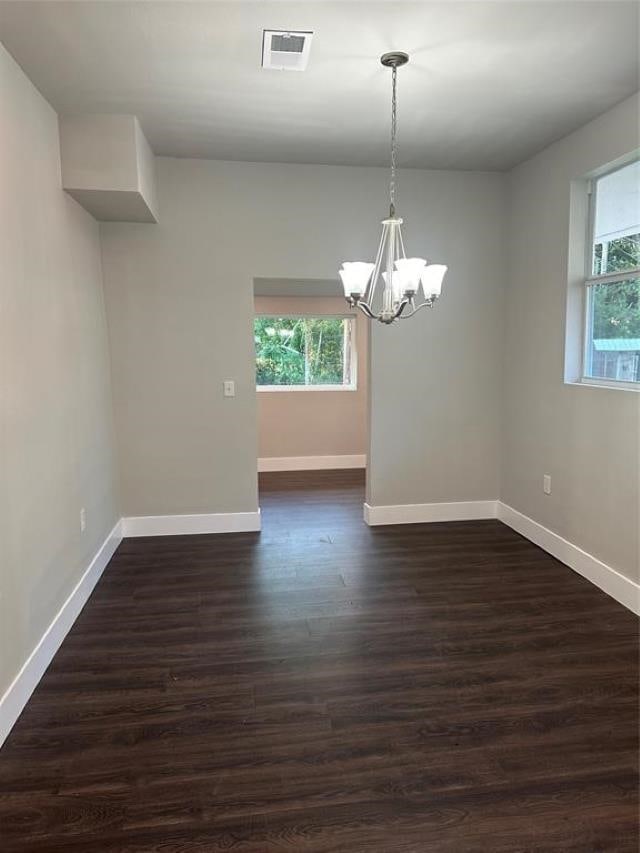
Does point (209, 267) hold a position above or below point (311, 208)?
below

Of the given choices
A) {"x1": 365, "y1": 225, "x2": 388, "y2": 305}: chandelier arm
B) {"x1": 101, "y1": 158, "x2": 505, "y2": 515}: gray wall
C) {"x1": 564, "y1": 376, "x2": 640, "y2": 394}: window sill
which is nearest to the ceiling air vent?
{"x1": 365, "y1": 225, "x2": 388, "y2": 305}: chandelier arm

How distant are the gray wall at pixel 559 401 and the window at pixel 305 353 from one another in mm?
2504

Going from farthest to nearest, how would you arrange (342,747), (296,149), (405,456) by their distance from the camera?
(405,456)
(296,149)
(342,747)

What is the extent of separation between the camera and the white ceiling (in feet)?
6.84

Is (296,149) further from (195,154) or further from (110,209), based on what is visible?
(110,209)

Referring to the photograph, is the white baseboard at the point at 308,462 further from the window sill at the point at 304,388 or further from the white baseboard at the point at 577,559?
the white baseboard at the point at 577,559

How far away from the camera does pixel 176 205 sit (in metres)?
3.81

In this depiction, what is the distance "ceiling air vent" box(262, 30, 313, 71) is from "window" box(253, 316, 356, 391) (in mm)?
3824

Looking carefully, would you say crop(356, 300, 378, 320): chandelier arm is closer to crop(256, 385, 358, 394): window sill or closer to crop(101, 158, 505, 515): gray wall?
crop(101, 158, 505, 515): gray wall

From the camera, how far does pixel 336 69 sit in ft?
8.19

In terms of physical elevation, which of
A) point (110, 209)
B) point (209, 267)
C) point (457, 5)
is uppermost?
point (457, 5)

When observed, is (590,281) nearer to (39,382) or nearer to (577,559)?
(577,559)

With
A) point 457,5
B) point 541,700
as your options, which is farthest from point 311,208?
point 541,700

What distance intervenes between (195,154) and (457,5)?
7.05 ft
